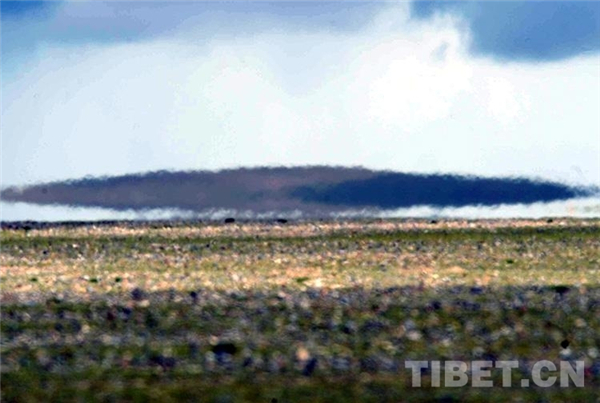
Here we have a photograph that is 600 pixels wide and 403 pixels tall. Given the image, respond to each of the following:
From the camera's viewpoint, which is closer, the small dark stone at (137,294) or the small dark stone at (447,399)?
the small dark stone at (447,399)

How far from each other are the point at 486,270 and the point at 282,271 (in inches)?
232

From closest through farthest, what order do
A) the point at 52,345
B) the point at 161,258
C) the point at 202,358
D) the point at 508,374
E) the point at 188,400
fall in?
the point at 188,400 → the point at 508,374 → the point at 202,358 → the point at 52,345 → the point at 161,258

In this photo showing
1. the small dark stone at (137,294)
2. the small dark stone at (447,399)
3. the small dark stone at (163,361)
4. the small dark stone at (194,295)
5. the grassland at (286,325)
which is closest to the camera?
the small dark stone at (447,399)

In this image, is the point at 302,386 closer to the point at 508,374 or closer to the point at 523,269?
the point at 508,374

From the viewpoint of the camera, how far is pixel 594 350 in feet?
79.3

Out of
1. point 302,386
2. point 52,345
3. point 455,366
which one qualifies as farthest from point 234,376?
point 52,345

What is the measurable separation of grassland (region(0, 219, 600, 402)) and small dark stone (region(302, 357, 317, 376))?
0.02 metres

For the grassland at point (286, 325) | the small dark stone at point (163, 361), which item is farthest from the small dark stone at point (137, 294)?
the small dark stone at point (163, 361)

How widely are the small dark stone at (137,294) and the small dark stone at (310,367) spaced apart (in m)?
11.9

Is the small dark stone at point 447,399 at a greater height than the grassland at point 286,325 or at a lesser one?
lesser

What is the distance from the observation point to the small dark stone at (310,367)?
21.8 meters

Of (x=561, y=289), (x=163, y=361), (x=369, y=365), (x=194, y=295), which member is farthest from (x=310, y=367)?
(x=561, y=289)

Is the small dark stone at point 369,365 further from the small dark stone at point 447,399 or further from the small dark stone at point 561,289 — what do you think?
the small dark stone at point 561,289

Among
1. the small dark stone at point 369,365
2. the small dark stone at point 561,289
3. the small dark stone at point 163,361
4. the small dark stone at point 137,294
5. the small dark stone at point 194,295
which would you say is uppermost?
the small dark stone at point 561,289
